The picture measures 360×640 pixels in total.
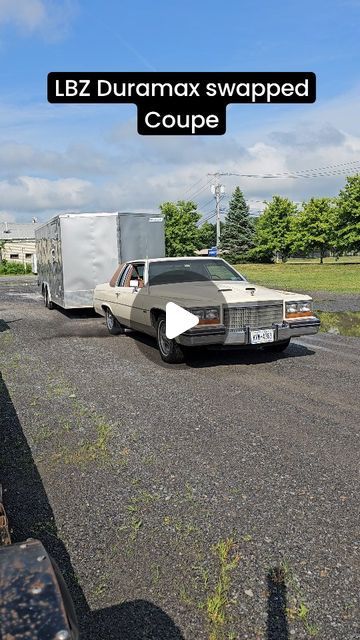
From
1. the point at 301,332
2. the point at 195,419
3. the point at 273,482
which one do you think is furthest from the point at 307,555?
the point at 301,332

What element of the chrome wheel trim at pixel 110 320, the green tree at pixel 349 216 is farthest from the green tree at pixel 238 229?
the chrome wheel trim at pixel 110 320

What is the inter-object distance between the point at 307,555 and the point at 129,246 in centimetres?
1075

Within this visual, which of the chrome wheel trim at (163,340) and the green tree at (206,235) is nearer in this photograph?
the chrome wheel trim at (163,340)

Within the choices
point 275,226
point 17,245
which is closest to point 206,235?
point 275,226

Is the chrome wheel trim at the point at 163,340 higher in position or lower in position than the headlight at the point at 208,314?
lower

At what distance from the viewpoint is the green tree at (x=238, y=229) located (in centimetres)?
6956

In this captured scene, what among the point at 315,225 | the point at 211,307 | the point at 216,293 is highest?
the point at 315,225

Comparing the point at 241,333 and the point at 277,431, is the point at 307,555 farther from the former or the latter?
the point at 241,333

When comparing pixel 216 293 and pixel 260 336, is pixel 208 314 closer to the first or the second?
pixel 216 293

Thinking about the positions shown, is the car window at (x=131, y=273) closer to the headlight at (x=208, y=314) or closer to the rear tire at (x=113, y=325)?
the rear tire at (x=113, y=325)

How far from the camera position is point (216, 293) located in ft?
24.8

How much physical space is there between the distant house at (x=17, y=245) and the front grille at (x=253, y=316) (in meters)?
59.8

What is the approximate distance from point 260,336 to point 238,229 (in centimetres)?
6406

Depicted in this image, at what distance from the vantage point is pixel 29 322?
12766mm
